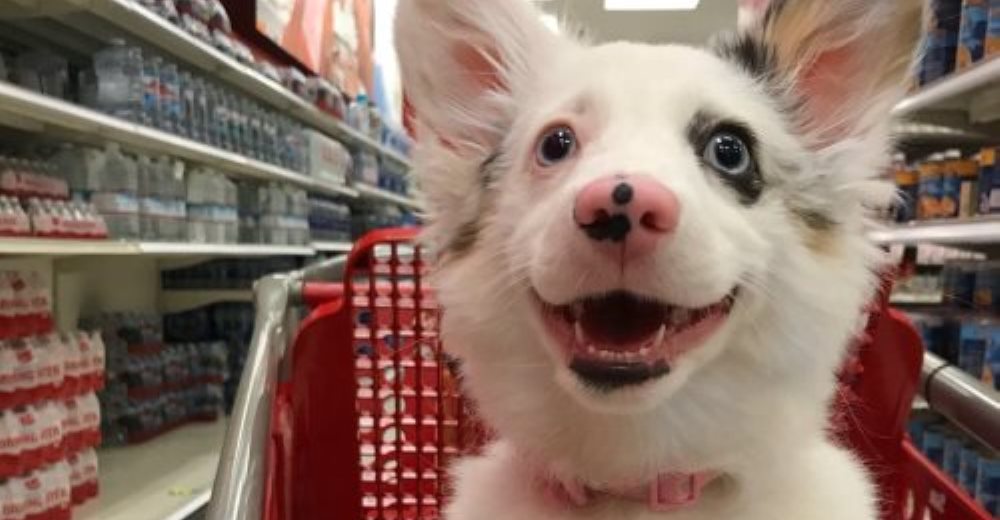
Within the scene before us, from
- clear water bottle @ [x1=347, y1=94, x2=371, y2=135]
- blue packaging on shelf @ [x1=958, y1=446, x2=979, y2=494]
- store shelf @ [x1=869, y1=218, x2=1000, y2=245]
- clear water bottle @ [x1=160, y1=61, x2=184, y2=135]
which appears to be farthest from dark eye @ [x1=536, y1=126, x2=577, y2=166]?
clear water bottle @ [x1=347, y1=94, x2=371, y2=135]

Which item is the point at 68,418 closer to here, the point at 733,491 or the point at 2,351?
the point at 2,351

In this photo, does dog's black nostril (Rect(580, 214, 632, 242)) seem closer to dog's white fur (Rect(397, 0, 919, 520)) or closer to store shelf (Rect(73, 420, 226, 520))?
dog's white fur (Rect(397, 0, 919, 520))

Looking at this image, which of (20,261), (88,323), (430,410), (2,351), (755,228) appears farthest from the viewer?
(88,323)

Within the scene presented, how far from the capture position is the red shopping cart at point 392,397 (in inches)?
55.2

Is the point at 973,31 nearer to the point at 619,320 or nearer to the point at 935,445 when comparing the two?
the point at 935,445

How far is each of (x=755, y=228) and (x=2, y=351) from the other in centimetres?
197

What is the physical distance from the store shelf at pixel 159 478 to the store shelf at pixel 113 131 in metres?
1.07

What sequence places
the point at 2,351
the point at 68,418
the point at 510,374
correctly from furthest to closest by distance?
1. the point at 68,418
2. the point at 2,351
3. the point at 510,374

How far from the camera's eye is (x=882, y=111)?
105 centimetres

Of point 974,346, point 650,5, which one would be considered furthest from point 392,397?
point 650,5

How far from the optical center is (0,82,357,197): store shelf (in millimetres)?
2211

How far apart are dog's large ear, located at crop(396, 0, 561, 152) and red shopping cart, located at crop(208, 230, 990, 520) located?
28 cm

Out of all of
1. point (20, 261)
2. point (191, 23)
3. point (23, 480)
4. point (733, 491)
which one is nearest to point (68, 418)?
point (23, 480)

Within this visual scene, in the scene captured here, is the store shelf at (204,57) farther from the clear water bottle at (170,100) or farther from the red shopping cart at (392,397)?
the red shopping cart at (392,397)
